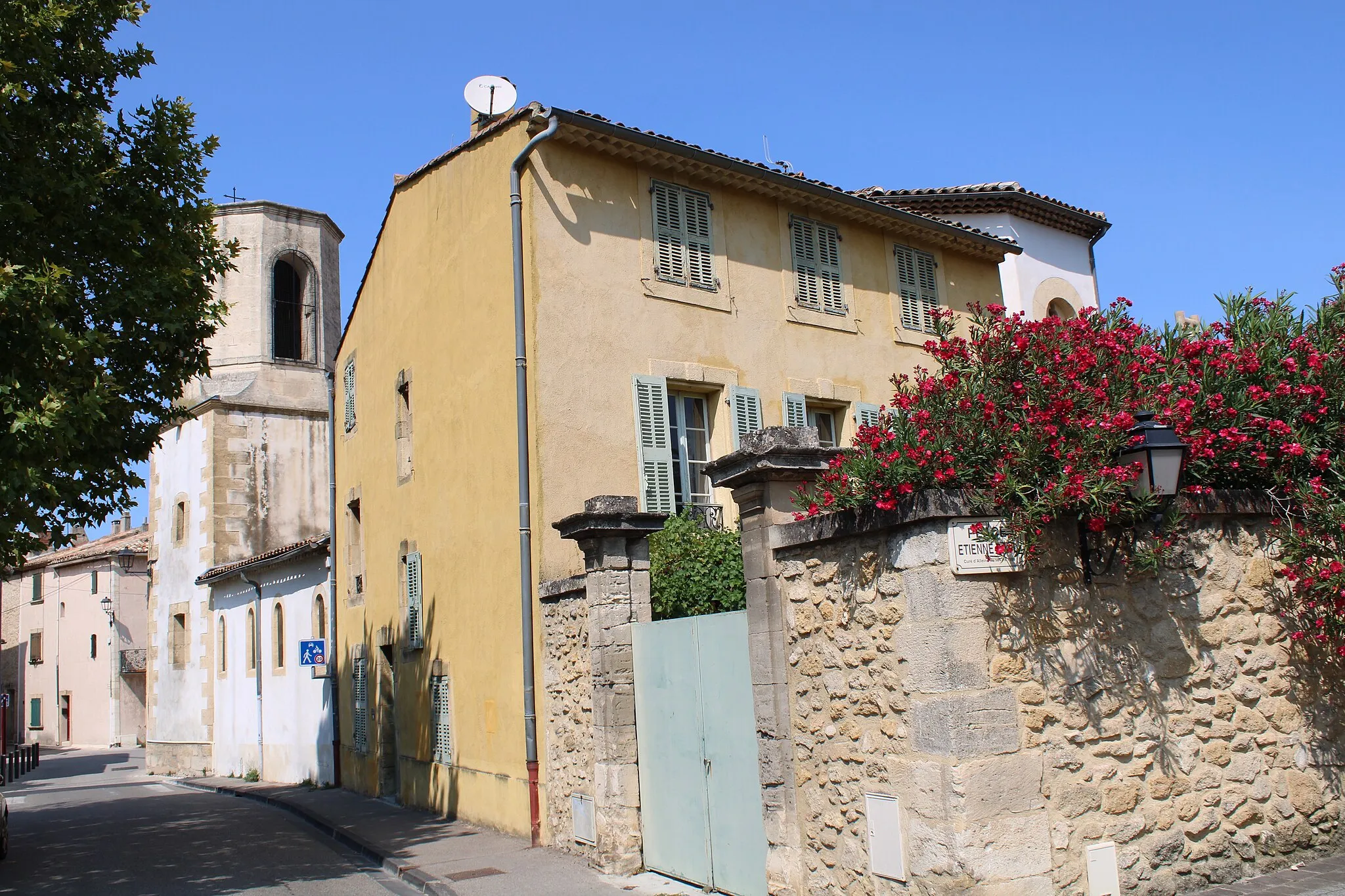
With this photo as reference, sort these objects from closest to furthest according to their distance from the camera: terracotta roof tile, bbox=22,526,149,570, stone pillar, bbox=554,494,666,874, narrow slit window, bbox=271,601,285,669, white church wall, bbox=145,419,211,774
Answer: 1. stone pillar, bbox=554,494,666,874
2. narrow slit window, bbox=271,601,285,669
3. white church wall, bbox=145,419,211,774
4. terracotta roof tile, bbox=22,526,149,570

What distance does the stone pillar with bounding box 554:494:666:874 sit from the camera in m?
8.74

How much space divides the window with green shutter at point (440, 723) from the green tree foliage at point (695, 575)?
413cm

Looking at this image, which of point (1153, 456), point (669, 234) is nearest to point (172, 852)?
point (669, 234)

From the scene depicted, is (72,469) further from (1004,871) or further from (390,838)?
(1004,871)

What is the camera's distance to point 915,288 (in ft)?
48.7

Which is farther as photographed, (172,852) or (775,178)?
(775,178)

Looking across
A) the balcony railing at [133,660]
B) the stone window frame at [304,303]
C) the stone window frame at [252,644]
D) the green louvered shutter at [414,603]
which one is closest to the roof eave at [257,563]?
the stone window frame at [252,644]

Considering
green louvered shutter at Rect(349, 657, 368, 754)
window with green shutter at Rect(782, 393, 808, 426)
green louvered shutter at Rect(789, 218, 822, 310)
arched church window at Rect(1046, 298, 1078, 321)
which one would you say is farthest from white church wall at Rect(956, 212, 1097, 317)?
green louvered shutter at Rect(349, 657, 368, 754)

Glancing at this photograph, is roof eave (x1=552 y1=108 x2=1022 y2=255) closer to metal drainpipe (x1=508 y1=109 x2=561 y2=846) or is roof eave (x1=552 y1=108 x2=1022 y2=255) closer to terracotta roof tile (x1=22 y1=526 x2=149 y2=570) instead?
metal drainpipe (x1=508 y1=109 x2=561 y2=846)

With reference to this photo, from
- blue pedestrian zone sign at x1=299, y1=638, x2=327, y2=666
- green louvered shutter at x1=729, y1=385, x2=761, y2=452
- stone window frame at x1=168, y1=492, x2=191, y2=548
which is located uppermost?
stone window frame at x1=168, y1=492, x2=191, y2=548

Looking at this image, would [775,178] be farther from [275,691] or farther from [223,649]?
[223,649]

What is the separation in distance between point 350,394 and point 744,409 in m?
7.92

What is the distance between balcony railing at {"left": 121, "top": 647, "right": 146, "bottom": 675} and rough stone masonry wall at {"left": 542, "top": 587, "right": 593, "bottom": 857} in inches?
1364

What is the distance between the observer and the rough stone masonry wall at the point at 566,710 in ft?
30.9
